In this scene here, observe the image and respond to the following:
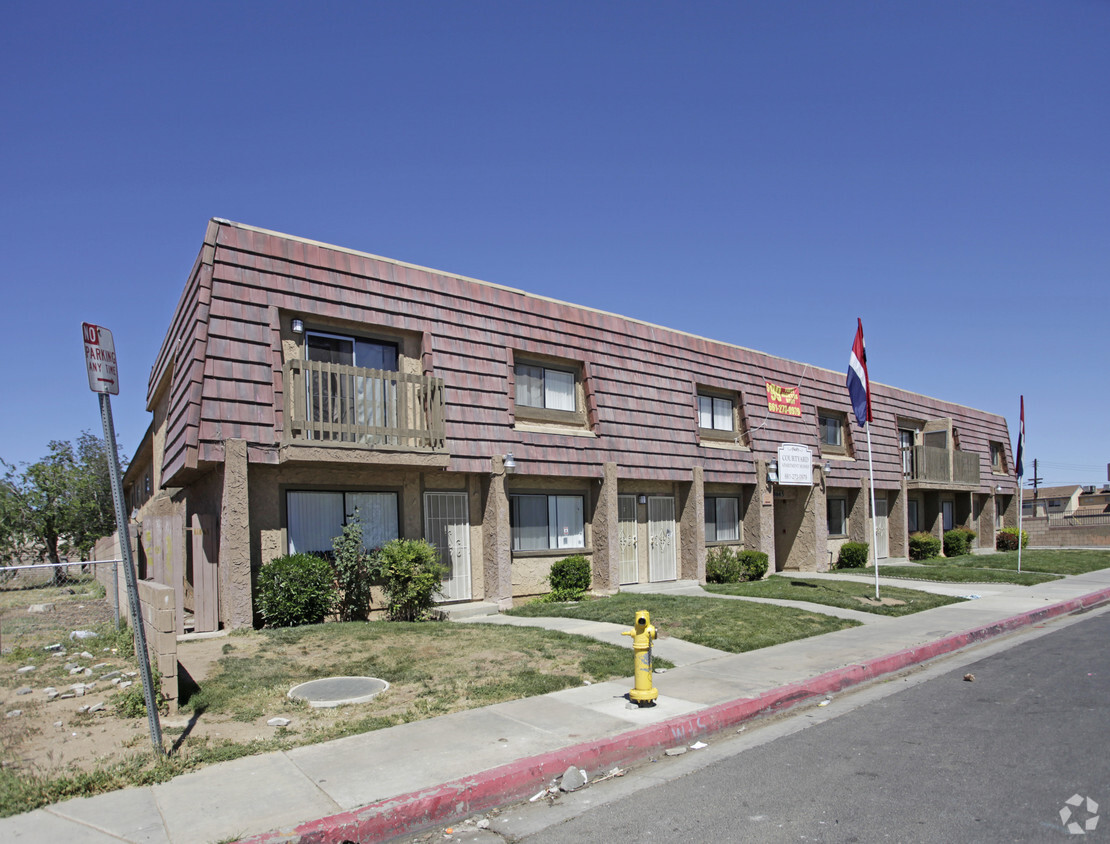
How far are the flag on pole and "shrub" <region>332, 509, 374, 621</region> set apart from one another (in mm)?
10437

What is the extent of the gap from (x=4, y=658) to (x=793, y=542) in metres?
19.9

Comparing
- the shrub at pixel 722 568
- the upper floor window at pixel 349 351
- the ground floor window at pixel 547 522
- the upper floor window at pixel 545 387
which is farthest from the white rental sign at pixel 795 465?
the upper floor window at pixel 349 351

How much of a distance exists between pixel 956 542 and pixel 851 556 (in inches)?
362

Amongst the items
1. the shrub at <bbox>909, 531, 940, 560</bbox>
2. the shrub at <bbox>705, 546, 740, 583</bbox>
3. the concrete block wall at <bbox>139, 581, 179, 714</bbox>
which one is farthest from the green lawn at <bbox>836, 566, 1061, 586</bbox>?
the concrete block wall at <bbox>139, 581, 179, 714</bbox>

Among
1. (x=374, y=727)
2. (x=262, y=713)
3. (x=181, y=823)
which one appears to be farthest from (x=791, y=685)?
(x=181, y=823)

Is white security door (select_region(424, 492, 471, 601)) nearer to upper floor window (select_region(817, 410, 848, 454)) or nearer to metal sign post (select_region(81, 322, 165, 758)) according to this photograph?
metal sign post (select_region(81, 322, 165, 758))

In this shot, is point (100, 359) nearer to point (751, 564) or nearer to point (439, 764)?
point (439, 764)

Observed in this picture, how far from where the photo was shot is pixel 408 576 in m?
12.7

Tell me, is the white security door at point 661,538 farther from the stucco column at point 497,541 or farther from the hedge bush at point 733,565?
the stucco column at point 497,541

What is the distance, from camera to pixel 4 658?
1009cm

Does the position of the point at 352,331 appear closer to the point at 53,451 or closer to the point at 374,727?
the point at 374,727

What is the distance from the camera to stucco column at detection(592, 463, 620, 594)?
16.8 m

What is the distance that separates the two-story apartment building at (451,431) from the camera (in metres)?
11.8

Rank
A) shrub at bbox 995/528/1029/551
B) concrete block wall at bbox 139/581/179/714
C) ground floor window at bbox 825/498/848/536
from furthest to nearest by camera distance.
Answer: shrub at bbox 995/528/1029/551, ground floor window at bbox 825/498/848/536, concrete block wall at bbox 139/581/179/714
